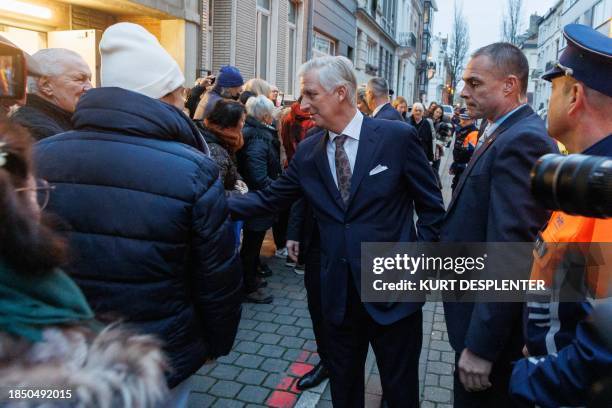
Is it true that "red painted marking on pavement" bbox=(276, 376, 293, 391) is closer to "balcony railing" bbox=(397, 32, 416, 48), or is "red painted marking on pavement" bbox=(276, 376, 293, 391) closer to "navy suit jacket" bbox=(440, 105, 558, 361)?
"navy suit jacket" bbox=(440, 105, 558, 361)

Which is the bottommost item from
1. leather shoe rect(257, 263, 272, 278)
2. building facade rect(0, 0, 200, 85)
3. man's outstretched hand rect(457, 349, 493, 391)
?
leather shoe rect(257, 263, 272, 278)

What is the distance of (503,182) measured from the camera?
6.93 feet

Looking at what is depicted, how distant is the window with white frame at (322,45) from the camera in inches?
709

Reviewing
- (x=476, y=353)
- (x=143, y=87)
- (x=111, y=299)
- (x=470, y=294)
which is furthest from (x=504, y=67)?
(x=111, y=299)

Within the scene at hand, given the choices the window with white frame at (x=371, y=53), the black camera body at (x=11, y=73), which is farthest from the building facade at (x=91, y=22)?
the window with white frame at (x=371, y=53)

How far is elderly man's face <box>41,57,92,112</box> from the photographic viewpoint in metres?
3.36

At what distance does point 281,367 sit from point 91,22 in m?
7.25

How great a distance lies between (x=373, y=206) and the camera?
2.66 m

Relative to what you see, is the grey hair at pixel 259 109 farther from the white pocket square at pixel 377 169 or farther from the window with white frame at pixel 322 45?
the window with white frame at pixel 322 45

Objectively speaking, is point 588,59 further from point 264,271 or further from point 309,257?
point 264,271

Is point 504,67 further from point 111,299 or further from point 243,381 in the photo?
point 243,381

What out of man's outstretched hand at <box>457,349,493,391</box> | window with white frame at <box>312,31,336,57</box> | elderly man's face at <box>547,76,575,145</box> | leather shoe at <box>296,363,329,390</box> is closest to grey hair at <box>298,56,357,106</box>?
elderly man's face at <box>547,76,575,145</box>

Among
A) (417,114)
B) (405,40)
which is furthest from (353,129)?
(405,40)

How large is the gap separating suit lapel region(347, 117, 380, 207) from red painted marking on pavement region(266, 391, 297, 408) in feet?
5.32
